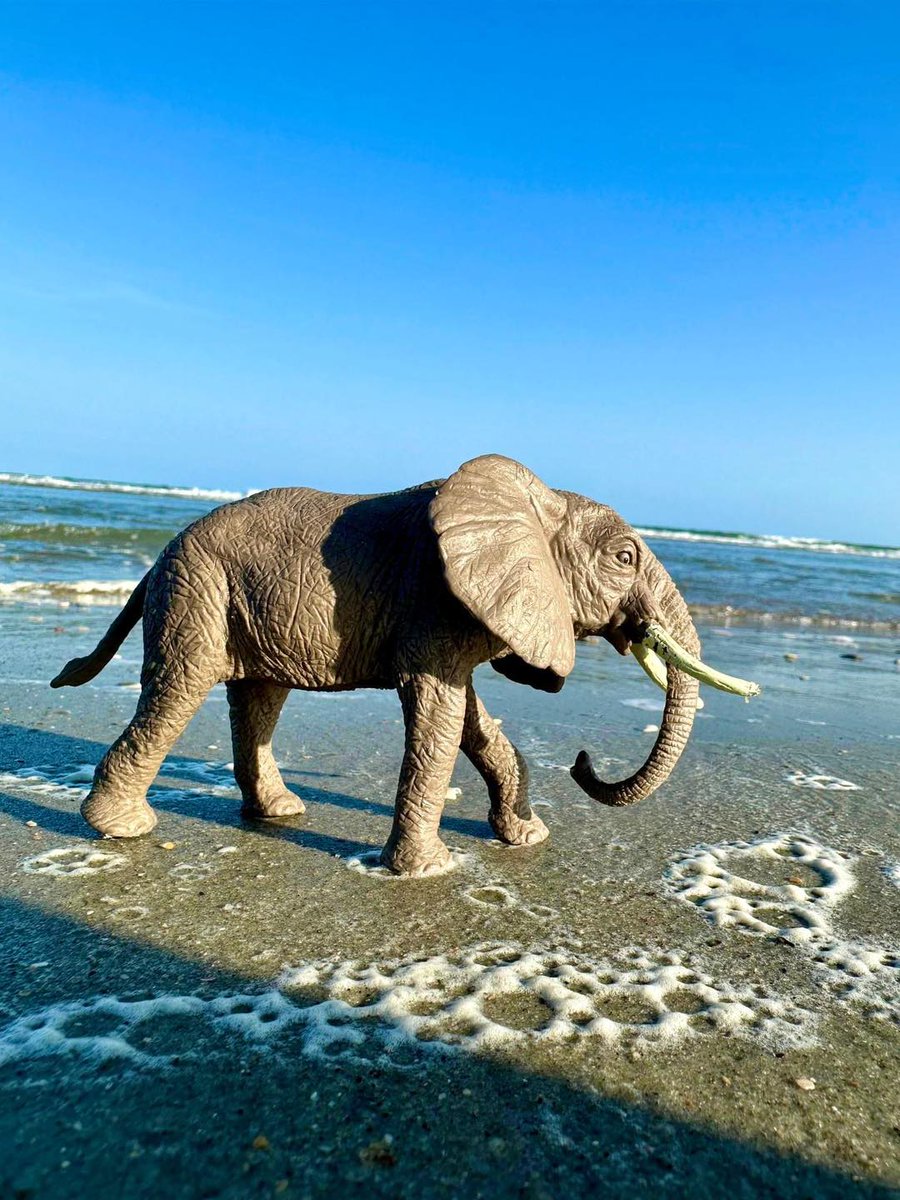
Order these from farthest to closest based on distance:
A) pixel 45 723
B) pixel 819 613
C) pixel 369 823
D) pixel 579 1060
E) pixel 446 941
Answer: pixel 819 613 → pixel 45 723 → pixel 369 823 → pixel 446 941 → pixel 579 1060

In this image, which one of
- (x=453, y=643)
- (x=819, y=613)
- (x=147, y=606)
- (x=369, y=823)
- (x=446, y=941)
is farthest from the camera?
(x=819, y=613)

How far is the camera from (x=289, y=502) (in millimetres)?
3895

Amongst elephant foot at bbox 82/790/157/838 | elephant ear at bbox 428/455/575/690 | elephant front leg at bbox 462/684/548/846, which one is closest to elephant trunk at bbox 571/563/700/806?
elephant front leg at bbox 462/684/548/846

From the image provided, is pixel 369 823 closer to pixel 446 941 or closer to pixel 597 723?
pixel 446 941

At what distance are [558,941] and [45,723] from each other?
4.00 metres

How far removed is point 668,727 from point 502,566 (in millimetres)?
1065

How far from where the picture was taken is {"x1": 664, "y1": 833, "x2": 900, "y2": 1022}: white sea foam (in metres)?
2.87

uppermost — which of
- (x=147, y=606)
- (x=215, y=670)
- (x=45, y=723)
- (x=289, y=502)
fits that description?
(x=289, y=502)

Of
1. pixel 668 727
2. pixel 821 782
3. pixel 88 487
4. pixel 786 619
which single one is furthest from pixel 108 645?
pixel 88 487

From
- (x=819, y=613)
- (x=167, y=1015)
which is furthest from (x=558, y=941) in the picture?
(x=819, y=613)

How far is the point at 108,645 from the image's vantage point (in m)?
4.24

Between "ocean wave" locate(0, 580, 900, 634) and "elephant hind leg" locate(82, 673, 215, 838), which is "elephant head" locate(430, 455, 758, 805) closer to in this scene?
"elephant hind leg" locate(82, 673, 215, 838)

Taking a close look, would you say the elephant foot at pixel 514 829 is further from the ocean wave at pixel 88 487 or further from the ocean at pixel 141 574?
the ocean wave at pixel 88 487

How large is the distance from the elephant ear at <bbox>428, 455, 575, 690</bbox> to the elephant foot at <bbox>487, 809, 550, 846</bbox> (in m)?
0.90
